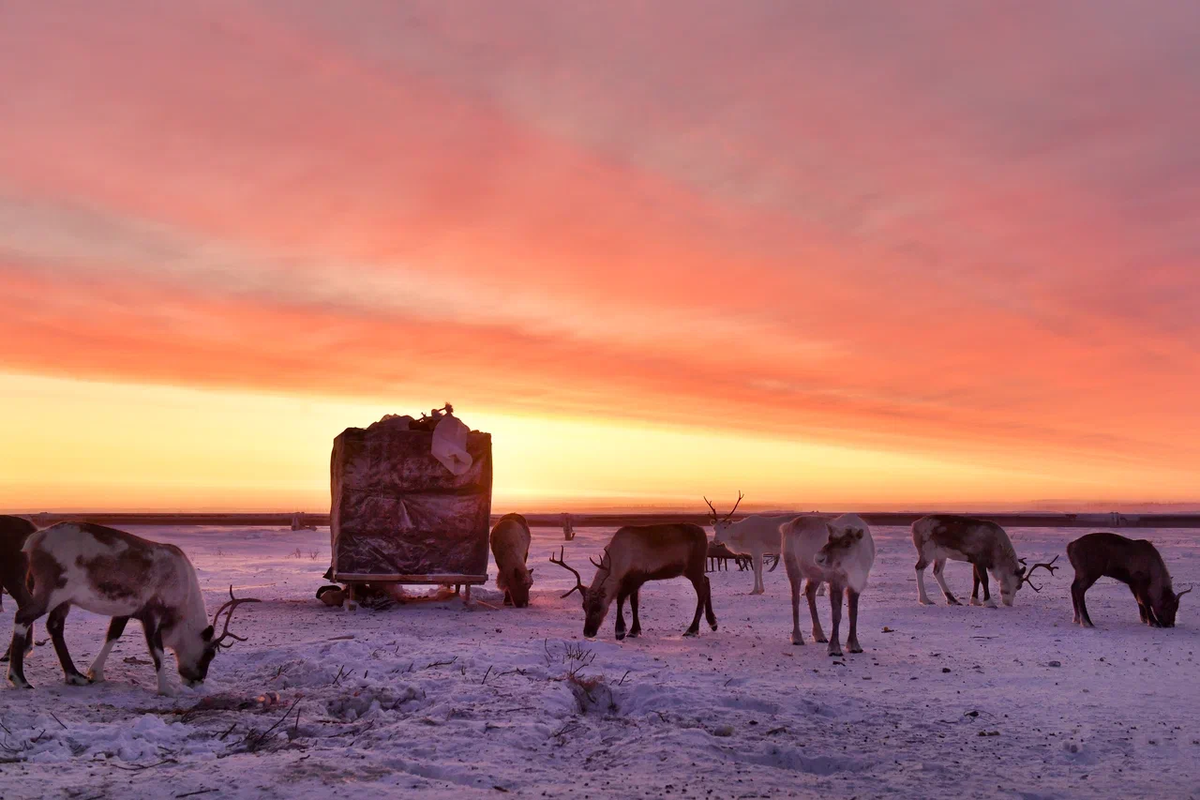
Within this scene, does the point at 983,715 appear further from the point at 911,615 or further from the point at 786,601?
the point at 786,601

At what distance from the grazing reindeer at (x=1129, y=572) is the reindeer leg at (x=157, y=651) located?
14.0 m

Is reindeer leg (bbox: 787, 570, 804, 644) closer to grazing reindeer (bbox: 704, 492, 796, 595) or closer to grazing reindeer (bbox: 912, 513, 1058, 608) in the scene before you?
grazing reindeer (bbox: 912, 513, 1058, 608)

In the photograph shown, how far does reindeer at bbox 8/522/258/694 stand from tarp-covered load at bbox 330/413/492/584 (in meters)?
7.06

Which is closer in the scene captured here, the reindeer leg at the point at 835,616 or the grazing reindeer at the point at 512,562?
the reindeer leg at the point at 835,616

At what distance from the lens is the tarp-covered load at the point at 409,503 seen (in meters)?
17.5

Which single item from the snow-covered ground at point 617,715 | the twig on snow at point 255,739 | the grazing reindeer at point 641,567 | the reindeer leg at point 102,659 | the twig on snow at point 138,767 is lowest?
the snow-covered ground at point 617,715

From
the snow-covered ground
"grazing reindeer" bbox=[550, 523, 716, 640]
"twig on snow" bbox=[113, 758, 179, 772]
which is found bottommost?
the snow-covered ground

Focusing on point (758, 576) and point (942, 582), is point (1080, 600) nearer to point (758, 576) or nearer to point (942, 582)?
point (942, 582)

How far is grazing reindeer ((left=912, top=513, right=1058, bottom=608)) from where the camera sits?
60.9 feet

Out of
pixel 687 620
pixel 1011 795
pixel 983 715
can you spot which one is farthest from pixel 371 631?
pixel 1011 795

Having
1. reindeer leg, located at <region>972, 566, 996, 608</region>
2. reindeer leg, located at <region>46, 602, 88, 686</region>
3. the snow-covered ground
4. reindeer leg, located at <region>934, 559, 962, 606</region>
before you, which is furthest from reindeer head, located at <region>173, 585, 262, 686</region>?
reindeer leg, located at <region>972, 566, 996, 608</region>

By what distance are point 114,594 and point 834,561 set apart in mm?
9116

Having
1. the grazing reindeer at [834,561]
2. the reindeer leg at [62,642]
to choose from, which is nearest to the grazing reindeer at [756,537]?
the grazing reindeer at [834,561]

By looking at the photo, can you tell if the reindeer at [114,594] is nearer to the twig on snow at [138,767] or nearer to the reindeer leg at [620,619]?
the twig on snow at [138,767]
